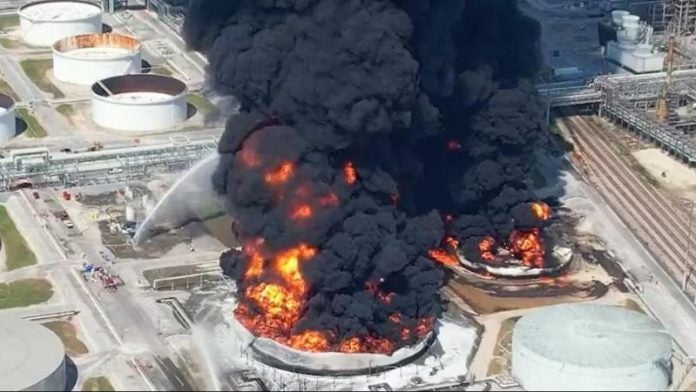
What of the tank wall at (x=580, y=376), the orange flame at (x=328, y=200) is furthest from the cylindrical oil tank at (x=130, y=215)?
the tank wall at (x=580, y=376)

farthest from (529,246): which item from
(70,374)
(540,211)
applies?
(70,374)

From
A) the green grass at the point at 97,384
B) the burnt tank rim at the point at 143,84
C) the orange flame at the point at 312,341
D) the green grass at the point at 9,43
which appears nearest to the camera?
the green grass at the point at 97,384

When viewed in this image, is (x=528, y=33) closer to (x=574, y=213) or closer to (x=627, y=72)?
(x=574, y=213)

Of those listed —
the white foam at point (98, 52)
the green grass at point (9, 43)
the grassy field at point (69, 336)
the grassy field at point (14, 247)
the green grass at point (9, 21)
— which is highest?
the white foam at point (98, 52)

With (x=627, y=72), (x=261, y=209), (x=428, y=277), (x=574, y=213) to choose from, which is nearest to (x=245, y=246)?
(x=261, y=209)

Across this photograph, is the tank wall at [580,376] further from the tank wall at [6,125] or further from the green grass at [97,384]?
the tank wall at [6,125]

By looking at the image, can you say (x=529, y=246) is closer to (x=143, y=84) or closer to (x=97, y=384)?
(x=97, y=384)

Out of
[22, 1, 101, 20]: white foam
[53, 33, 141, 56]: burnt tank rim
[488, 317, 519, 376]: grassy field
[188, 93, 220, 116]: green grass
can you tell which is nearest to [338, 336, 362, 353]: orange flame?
[488, 317, 519, 376]: grassy field
